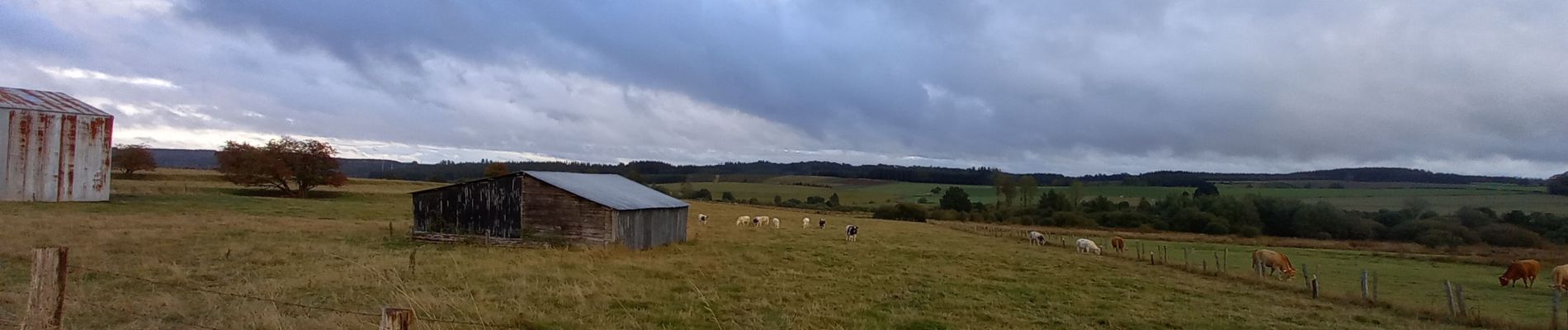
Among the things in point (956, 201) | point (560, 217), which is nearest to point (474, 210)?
point (560, 217)

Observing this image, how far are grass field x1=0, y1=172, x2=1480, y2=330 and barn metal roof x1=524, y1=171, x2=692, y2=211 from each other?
2.31 metres

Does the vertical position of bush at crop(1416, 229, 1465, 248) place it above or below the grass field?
below

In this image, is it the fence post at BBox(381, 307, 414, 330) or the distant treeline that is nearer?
the fence post at BBox(381, 307, 414, 330)

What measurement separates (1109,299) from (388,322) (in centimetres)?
1473

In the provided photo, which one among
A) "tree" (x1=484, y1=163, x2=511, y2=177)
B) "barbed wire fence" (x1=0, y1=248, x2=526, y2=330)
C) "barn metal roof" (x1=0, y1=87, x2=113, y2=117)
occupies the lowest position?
"barbed wire fence" (x1=0, y1=248, x2=526, y2=330)

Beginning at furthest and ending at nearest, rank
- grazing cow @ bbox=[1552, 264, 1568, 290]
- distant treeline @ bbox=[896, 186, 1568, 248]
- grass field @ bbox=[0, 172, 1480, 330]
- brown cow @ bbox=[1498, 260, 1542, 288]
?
distant treeline @ bbox=[896, 186, 1568, 248]
brown cow @ bbox=[1498, 260, 1542, 288]
grazing cow @ bbox=[1552, 264, 1568, 290]
grass field @ bbox=[0, 172, 1480, 330]

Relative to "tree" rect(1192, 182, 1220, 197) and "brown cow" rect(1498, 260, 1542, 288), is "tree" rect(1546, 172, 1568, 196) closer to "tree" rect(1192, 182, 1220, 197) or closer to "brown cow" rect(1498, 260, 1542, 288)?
"tree" rect(1192, 182, 1220, 197)

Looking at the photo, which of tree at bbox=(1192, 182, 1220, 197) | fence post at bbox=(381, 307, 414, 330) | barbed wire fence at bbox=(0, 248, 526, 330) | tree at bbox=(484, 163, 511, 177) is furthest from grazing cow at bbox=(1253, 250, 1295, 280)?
tree at bbox=(1192, 182, 1220, 197)

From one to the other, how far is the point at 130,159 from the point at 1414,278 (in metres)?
84.8

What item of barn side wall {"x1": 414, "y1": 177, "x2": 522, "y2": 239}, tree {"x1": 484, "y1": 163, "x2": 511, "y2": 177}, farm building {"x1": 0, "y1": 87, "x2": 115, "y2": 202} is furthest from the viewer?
tree {"x1": 484, "y1": 163, "x2": 511, "y2": 177}

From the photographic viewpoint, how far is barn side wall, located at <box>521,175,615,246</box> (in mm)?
25781

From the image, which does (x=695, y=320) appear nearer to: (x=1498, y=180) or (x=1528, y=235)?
(x=1528, y=235)

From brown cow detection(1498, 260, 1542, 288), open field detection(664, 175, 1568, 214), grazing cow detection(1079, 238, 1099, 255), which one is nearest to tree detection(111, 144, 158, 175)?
open field detection(664, 175, 1568, 214)

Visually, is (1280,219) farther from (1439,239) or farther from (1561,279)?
(1561,279)
